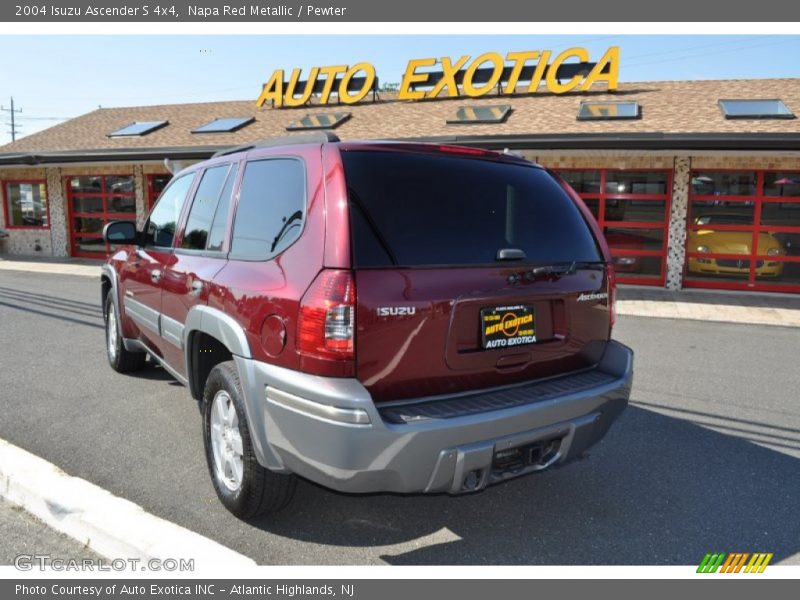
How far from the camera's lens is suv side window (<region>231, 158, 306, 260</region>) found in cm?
281

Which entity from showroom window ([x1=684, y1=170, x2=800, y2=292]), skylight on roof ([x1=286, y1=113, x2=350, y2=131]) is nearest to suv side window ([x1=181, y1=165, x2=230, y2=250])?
showroom window ([x1=684, y1=170, x2=800, y2=292])

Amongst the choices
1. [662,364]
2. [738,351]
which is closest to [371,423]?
[662,364]

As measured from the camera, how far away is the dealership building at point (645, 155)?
39.0 feet

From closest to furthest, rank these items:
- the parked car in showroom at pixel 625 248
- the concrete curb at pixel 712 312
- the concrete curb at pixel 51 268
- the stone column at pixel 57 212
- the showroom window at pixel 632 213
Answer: the concrete curb at pixel 712 312 < the showroom window at pixel 632 213 < the parked car in showroom at pixel 625 248 < the concrete curb at pixel 51 268 < the stone column at pixel 57 212

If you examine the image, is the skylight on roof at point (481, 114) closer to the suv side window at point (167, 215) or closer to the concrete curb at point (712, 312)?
the concrete curb at point (712, 312)

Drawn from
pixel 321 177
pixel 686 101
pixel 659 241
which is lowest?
pixel 659 241

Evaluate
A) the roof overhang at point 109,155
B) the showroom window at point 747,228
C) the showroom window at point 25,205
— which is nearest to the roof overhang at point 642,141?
the showroom window at point 747,228

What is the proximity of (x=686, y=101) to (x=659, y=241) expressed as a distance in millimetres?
3949

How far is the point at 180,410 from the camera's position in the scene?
4.82m

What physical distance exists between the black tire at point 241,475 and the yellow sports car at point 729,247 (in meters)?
12.2

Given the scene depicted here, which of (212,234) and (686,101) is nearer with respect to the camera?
(212,234)

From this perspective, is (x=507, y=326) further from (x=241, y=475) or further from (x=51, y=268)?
(x=51, y=268)

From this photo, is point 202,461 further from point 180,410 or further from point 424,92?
point 424,92
